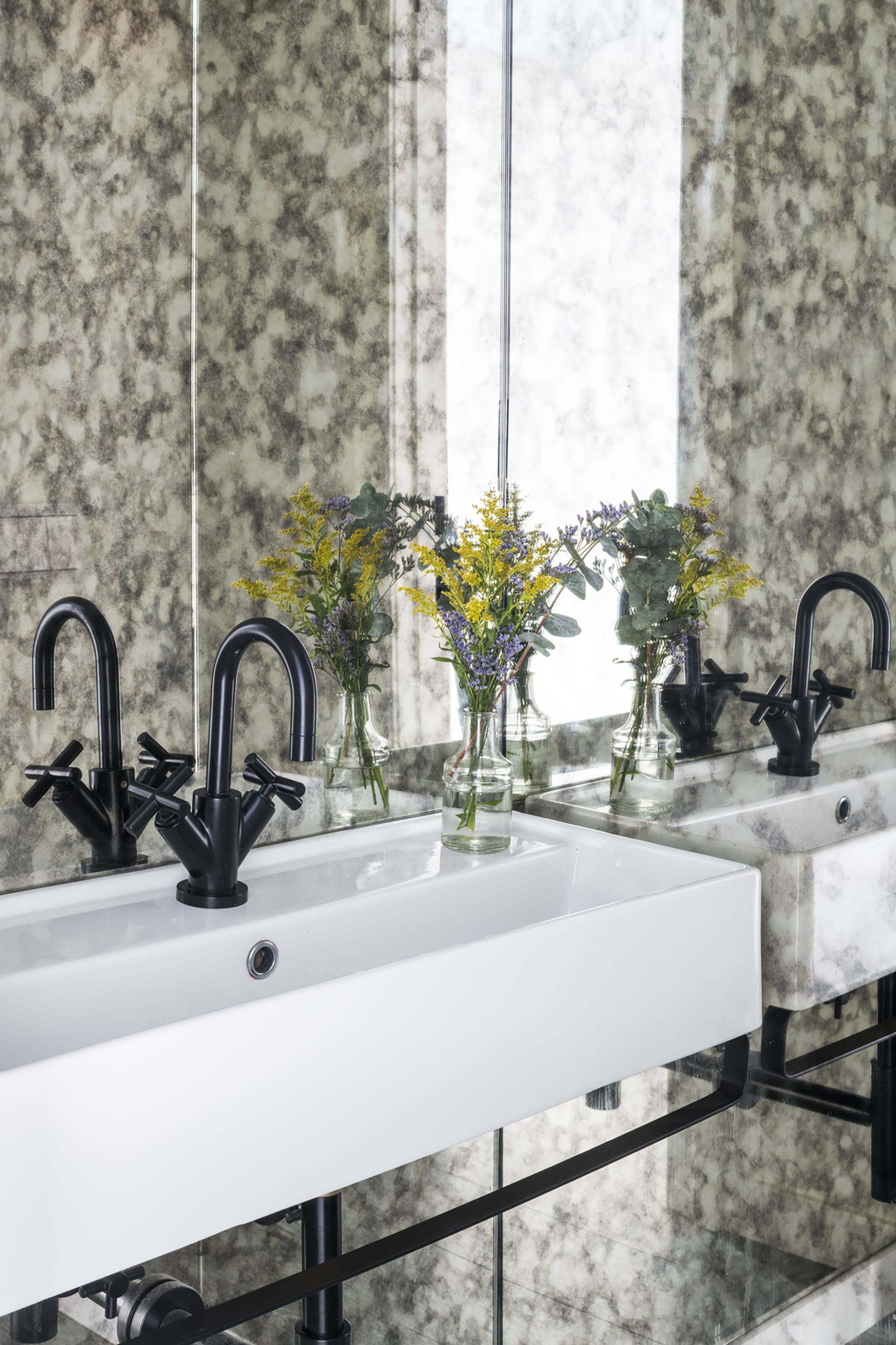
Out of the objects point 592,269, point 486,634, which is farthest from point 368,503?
point 592,269

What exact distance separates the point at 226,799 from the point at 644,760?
2.40 feet

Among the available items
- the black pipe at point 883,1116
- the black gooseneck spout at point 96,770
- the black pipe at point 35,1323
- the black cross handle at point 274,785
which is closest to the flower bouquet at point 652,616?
the black pipe at point 883,1116

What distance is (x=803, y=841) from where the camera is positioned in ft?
5.73

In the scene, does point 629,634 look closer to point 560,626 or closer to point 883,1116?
point 560,626

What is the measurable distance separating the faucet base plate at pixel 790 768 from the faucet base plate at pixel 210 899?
931mm

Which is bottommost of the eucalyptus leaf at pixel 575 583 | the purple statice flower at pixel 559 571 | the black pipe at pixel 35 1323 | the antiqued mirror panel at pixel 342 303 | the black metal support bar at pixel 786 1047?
the black pipe at pixel 35 1323

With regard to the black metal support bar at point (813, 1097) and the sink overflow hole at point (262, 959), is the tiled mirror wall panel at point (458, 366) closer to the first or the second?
the black metal support bar at point (813, 1097)

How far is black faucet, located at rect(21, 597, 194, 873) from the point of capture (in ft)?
4.09

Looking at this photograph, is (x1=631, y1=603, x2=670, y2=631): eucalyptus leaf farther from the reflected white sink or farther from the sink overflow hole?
the sink overflow hole

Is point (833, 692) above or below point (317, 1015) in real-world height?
above

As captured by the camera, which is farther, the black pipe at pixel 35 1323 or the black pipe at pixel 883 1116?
the black pipe at pixel 883 1116

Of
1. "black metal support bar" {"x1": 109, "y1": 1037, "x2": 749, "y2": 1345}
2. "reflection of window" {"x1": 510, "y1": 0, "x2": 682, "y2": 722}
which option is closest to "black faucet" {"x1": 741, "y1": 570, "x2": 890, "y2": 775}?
"reflection of window" {"x1": 510, "y1": 0, "x2": 682, "y2": 722}

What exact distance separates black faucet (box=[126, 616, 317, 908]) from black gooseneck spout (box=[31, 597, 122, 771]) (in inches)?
4.1

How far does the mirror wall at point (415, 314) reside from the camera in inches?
51.5
